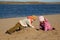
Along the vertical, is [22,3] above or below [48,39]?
above

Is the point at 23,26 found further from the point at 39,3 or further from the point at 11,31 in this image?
the point at 39,3

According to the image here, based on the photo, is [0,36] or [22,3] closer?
[0,36]

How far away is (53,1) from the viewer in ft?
31.1

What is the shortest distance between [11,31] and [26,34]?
32 cm

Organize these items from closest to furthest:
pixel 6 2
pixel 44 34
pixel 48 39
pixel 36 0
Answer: pixel 48 39 → pixel 44 34 → pixel 6 2 → pixel 36 0

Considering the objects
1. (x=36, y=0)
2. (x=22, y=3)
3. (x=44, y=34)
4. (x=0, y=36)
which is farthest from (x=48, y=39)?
(x=36, y=0)

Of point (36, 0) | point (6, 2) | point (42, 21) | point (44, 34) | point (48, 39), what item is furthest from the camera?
point (36, 0)

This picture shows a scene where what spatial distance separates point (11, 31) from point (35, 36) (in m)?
0.49

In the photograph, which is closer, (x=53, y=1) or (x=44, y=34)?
(x=44, y=34)

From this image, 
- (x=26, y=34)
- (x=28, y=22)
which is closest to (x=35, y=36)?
(x=26, y=34)

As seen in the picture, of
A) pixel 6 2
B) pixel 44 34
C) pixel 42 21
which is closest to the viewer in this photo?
pixel 44 34

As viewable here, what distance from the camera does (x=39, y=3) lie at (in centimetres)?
926

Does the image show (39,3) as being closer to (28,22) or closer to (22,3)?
(22,3)

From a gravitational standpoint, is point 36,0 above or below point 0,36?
above
